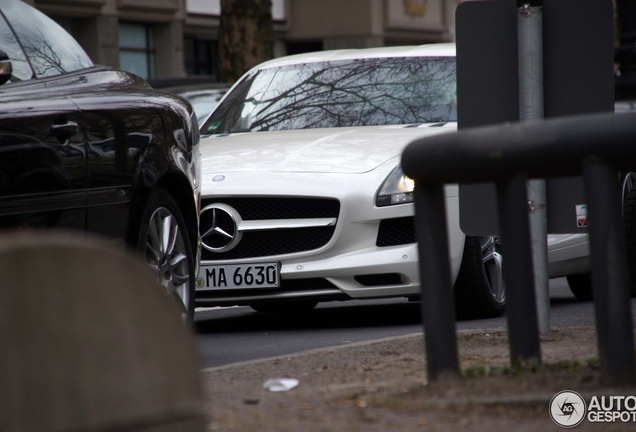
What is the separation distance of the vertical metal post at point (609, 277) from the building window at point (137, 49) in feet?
82.4

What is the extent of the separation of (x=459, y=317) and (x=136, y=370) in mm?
4911

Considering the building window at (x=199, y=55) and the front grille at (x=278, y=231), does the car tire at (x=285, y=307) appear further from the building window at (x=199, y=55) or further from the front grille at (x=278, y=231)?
the building window at (x=199, y=55)

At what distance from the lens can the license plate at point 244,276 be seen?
7.13 metres

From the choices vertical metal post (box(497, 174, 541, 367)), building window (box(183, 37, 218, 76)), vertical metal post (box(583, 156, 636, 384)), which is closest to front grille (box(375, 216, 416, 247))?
vertical metal post (box(497, 174, 541, 367))

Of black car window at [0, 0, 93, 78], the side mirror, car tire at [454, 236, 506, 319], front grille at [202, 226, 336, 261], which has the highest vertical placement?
black car window at [0, 0, 93, 78]

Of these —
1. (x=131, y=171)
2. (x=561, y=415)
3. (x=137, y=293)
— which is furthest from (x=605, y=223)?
(x=131, y=171)

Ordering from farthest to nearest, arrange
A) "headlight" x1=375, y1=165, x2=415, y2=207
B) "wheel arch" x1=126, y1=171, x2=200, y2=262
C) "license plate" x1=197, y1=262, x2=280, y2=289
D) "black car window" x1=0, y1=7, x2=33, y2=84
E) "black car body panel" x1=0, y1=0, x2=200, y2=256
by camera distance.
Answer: "license plate" x1=197, y1=262, x2=280, y2=289 → "headlight" x1=375, y1=165, x2=415, y2=207 → "wheel arch" x1=126, y1=171, x2=200, y2=262 → "black car window" x1=0, y1=7, x2=33, y2=84 → "black car body panel" x1=0, y1=0, x2=200, y2=256

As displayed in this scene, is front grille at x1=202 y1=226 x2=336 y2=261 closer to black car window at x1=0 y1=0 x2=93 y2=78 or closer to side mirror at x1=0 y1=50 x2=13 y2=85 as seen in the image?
black car window at x1=0 y1=0 x2=93 y2=78

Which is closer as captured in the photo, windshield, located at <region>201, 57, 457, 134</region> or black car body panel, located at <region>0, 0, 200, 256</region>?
black car body panel, located at <region>0, 0, 200, 256</region>

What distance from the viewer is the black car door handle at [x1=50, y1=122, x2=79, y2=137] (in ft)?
16.3

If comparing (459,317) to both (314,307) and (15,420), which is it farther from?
(15,420)

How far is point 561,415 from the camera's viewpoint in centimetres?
367

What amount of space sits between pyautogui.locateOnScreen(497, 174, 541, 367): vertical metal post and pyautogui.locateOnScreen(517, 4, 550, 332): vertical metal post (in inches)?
64.5

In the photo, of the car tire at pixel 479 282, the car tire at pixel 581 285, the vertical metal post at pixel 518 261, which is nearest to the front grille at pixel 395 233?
the car tire at pixel 479 282
